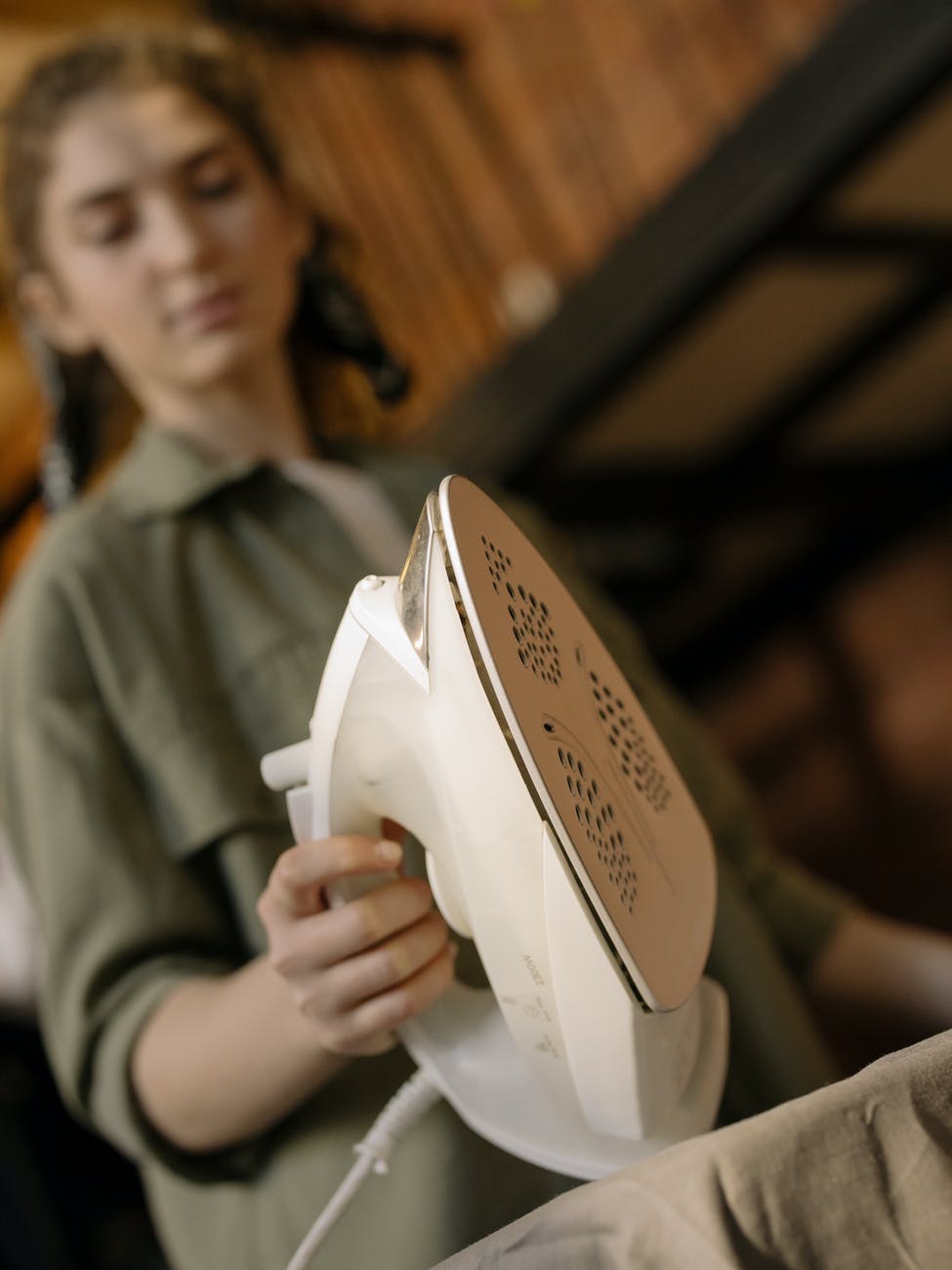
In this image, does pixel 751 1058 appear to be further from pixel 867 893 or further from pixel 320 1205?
pixel 867 893

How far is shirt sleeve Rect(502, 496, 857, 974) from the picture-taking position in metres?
0.68

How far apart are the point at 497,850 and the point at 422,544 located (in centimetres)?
10

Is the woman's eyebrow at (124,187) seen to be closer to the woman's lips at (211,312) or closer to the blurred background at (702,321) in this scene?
the woman's lips at (211,312)

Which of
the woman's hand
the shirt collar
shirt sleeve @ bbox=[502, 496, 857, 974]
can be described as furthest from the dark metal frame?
the woman's hand

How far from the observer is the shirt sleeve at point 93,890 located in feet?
1.68

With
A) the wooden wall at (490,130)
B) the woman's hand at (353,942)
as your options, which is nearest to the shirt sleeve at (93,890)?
the woman's hand at (353,942)

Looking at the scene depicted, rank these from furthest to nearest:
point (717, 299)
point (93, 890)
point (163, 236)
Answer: point (717, 299) < point (163, 236) < point (93, 890)

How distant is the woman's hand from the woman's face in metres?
0.34

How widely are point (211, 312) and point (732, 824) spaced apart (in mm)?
423

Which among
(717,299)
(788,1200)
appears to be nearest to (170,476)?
(788,1200)

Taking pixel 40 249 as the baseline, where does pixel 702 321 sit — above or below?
below

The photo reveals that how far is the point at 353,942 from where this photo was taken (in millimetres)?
417

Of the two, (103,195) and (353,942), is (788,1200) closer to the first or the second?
(353,942)

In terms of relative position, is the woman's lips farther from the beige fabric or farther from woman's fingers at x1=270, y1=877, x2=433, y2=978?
the beige fabric
